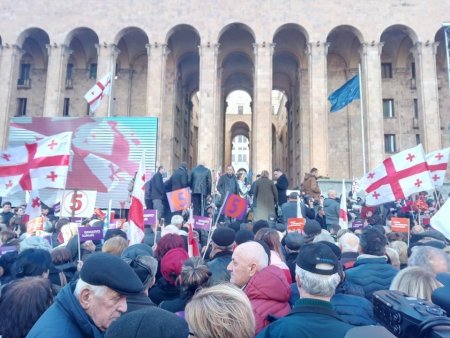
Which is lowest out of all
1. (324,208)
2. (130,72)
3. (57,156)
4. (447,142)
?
(324,208)

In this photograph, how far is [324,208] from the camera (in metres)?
12.0

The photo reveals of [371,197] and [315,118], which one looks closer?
[371,197]

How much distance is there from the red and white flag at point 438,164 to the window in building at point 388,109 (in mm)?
20214

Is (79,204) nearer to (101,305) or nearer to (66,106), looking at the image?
(101,305)

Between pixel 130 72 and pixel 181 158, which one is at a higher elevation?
pixel 130 72

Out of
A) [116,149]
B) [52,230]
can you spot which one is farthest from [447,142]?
[52,230]

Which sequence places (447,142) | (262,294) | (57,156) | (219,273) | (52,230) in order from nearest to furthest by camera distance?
(262,294) < (219,273) < (57,156) < (52,230) < (447,142)

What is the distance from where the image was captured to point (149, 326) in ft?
5.12

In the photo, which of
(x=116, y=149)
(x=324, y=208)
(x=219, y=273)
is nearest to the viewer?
(x=219, y=273)

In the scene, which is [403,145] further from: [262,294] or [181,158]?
[262,294]

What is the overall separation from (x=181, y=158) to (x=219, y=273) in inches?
1179

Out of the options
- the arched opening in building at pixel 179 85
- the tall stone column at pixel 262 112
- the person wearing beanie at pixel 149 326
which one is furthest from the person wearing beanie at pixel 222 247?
the arched opening in building at pixel 179 85

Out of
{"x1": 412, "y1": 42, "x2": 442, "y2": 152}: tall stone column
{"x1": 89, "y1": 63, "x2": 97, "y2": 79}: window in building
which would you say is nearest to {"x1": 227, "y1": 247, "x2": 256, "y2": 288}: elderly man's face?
{"x1": 412, "y1": 42, "x2": 442, "y2": 152}: tall stone column

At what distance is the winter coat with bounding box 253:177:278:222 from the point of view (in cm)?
1221
